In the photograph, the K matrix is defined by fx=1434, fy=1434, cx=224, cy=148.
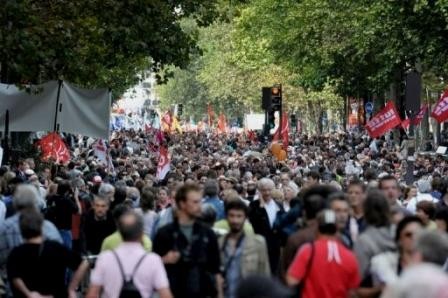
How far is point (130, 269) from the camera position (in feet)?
32.6

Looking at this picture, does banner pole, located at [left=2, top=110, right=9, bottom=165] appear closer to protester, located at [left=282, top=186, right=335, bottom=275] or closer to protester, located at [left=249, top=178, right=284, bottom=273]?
protester, located at [left=249, top=178, right=284, bottom=273]

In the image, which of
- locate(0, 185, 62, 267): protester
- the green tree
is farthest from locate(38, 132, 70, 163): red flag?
locate(0, 185, 62, 267): protester

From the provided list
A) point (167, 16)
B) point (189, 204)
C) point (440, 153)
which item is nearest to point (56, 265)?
point (189, 204)

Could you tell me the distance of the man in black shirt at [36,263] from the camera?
10312 mm

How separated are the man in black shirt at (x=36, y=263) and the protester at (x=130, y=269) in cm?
43

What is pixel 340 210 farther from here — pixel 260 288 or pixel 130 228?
pixel 260 288

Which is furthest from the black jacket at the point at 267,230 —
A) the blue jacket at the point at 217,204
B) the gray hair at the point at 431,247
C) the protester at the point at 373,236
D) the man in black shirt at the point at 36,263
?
the gray hair at the point at 431,247

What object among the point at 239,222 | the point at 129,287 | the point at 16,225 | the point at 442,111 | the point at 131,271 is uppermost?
the point at 442,111

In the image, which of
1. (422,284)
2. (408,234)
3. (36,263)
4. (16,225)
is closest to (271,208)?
(16,225)

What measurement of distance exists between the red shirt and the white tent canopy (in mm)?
16268

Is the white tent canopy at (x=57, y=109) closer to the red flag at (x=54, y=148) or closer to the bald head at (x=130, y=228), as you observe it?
the red flag at (x=54, y=148)

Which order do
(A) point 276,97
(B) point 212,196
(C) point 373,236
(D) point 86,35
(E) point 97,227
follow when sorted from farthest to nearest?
(A) point 276,97 < (D) point 86,35 < (B) point 212,196 < (E) point 97,227 < (C) point 373,236

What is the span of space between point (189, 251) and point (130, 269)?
3.12 ft

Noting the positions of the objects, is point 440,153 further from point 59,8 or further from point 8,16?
point 8,16
